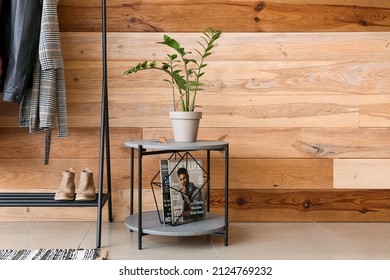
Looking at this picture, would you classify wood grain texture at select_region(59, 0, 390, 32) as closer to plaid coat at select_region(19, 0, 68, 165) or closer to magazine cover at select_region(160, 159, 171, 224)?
plaid coat at select_region(19, 0, 68, 165)

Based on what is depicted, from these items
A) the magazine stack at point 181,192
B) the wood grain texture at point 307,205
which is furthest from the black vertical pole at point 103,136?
the wood grain texture at point 307,205

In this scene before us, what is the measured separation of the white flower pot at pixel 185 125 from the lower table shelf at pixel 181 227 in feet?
1.19

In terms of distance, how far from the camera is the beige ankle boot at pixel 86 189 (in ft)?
7.18

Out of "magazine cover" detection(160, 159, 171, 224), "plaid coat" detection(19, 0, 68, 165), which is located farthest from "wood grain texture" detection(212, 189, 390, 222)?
"plaid coat" detection(19, 0, 68, 165)

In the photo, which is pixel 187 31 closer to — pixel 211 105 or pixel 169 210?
pixel 211 105

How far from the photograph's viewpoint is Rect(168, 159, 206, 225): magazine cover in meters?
2.11

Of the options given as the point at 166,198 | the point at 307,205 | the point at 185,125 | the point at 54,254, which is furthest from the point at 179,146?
the point at 307,205

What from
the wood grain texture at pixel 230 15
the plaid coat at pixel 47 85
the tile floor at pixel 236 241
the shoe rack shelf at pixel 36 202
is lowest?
the tile floor at pixel 236 241

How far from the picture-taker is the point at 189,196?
2152 mm

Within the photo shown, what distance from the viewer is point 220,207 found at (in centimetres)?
252

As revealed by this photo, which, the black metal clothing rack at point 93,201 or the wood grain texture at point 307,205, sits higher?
the black metal clothing rack at point 93,201

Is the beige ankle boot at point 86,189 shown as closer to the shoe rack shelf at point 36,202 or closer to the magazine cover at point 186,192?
the shoe rack shelf at point 36,202

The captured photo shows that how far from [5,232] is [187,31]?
1.29 m

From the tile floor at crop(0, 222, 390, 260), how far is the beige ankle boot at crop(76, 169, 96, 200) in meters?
0.18
